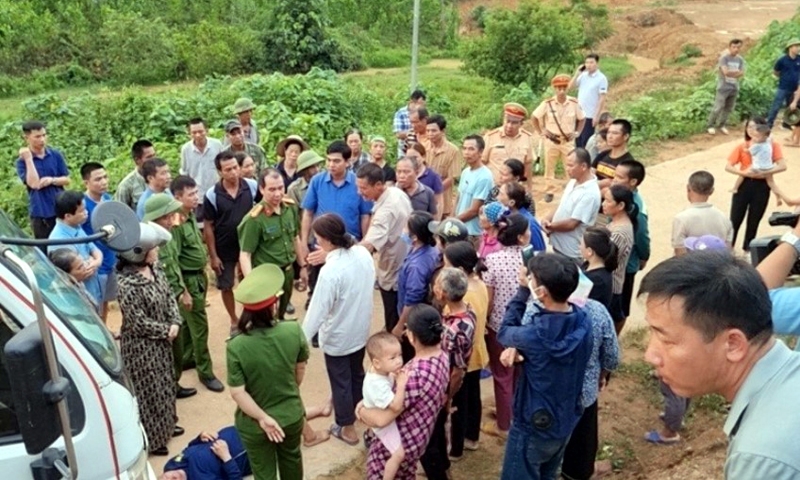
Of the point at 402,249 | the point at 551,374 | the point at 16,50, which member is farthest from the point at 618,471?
the point at 16,50

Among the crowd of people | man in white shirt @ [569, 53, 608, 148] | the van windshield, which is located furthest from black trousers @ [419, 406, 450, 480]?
man in white shirt @ [569, 53, 608, 148]

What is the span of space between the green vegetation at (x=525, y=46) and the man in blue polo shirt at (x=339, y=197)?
14.1 metres

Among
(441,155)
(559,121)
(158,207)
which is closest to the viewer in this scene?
(158,207)

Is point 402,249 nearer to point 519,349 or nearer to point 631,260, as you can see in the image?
point 631,260

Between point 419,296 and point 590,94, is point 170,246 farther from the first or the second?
point 590,94

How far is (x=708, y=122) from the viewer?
540 inches

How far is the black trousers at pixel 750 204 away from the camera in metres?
7.88

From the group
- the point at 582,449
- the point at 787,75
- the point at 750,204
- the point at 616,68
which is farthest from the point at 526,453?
the point at 616,68

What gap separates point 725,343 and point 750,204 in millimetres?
6652

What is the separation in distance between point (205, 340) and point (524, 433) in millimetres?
2873

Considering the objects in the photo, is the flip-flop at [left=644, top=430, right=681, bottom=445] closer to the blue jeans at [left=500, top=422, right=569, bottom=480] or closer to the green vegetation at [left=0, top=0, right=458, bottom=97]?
the blue jeans at [left=500, top=422, right=569, bottom=480]

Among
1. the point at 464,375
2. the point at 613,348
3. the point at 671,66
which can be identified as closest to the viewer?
the point at 613,348

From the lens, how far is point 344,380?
534 cm

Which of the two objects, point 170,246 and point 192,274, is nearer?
point 170,246
